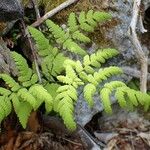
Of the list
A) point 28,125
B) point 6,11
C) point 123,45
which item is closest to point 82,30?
point 123,45

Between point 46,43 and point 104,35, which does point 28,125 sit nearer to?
point 46,43

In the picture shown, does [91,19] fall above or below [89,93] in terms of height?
above

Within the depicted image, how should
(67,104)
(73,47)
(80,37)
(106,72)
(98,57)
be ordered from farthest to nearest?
1. (80,37)
2. (73,47)
3. (98,57)
4. (106,72)
5. (67,104)

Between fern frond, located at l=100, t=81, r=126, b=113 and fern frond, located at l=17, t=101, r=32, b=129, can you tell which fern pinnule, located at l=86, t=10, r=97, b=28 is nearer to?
fern frond, located at l=100, t=81, r=126, b=113

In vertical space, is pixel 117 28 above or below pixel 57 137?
above

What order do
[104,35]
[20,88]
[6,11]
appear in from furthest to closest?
[104,35]
[6,11]
[20,88]

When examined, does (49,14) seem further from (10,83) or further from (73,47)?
(10,83)

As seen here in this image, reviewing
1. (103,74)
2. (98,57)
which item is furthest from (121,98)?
(98,57)

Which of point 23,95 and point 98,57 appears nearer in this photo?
point 23,95
